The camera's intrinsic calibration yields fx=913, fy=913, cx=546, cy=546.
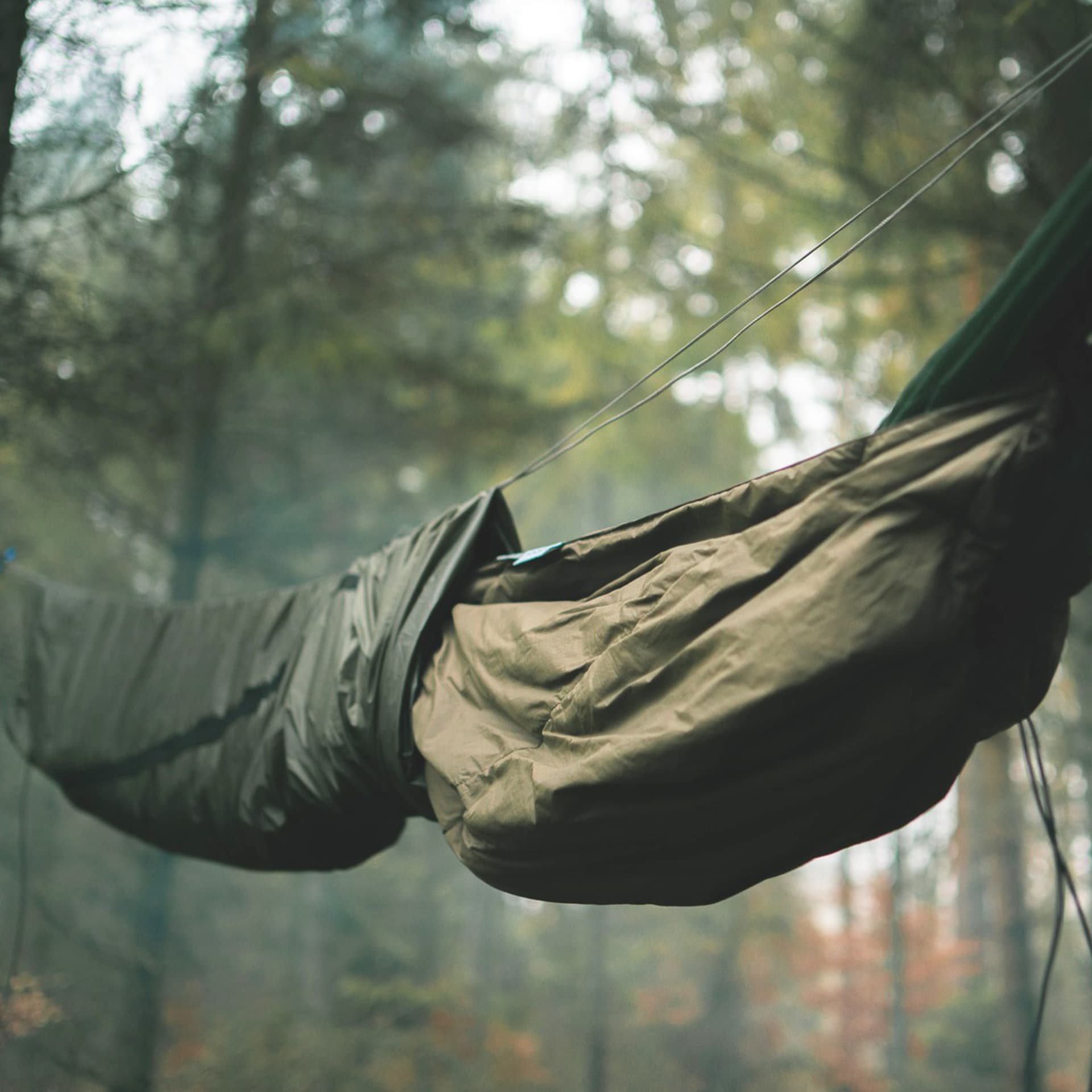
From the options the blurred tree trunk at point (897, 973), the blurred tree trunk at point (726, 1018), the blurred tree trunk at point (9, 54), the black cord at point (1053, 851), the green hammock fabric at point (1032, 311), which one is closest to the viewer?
the green hammock fabric at point (1032, 311)

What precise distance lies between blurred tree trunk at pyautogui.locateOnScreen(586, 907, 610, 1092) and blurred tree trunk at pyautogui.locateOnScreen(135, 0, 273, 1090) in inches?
147

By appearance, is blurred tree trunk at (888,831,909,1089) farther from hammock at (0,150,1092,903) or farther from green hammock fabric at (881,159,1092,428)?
green hammock fabric at (881,159,1092,428)

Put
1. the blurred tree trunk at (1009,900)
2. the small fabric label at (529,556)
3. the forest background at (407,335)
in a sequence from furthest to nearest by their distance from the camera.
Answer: the blurred tree trunk at (1009,900)
the forest background at (407,335)
the small fabric label at (529,556)

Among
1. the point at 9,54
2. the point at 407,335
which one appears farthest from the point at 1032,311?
the point at 407,335

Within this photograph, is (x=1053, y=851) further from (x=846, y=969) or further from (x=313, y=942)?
(x=846, y=969)

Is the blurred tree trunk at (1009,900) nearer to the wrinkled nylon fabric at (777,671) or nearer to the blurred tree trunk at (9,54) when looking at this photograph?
the wrinkled nylon fabric at (777,671)

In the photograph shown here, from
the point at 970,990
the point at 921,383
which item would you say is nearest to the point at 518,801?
the point at 921,383

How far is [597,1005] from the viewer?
710 cm

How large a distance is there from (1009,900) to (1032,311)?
5654 millimetres

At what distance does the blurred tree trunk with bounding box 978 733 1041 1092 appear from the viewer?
4.86 m

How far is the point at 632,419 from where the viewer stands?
6.46m

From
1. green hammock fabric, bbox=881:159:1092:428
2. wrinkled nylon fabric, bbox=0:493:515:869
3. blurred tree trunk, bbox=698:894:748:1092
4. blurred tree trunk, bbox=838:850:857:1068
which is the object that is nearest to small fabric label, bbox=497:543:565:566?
wrinkled nylon fabric, bbox=0:493:515:869

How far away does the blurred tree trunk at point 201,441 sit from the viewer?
404 centimetres

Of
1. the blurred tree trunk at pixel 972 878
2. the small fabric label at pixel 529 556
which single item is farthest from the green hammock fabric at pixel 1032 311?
the blurred tree trunk at pixel 972 878
